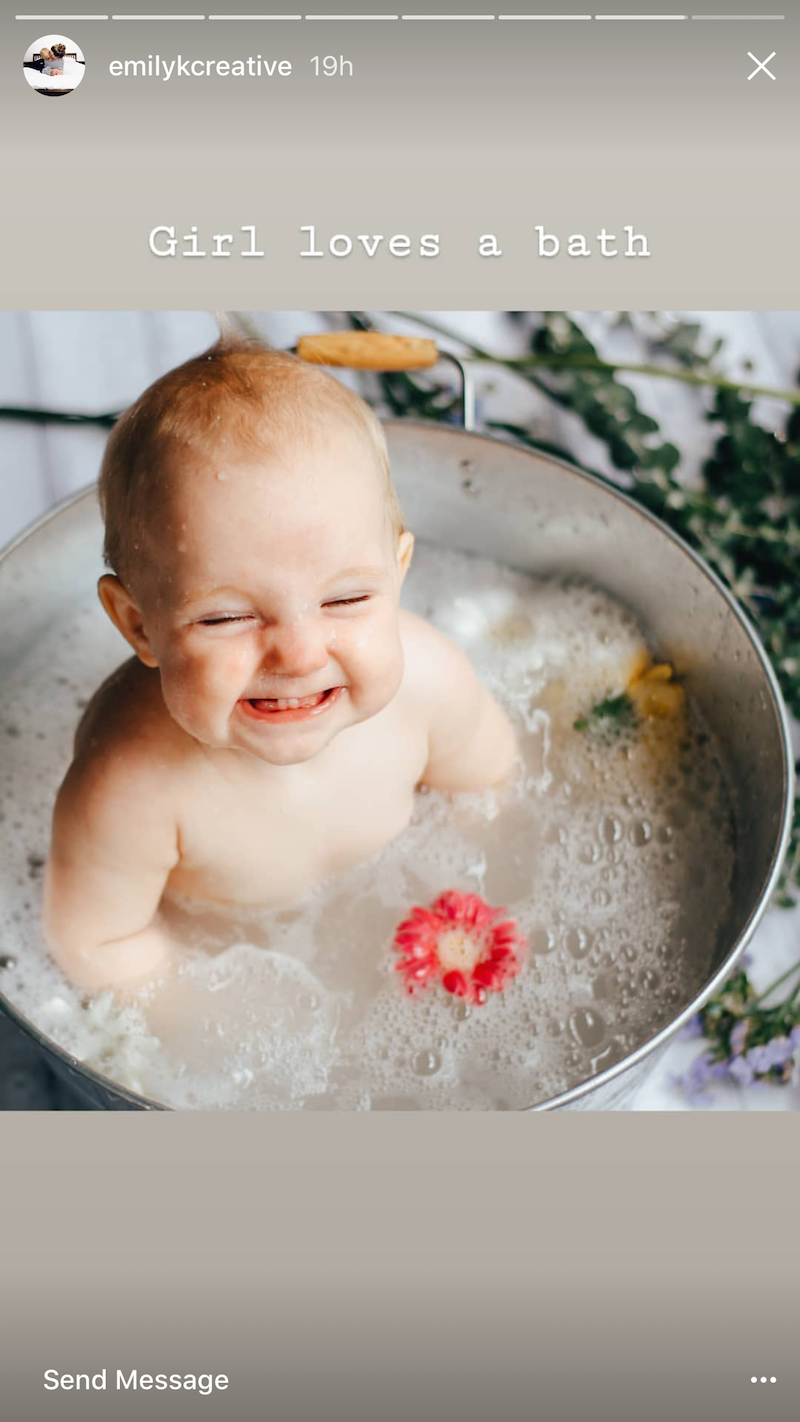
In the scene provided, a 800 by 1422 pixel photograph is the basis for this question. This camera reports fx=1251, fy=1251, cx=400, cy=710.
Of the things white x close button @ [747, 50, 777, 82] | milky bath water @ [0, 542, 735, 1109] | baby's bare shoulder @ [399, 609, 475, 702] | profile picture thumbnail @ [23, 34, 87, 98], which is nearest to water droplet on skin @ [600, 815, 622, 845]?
milky bath water @ [0, 542, 735, 1109]

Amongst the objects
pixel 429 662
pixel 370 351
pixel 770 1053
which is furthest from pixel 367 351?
pixel 770 1053

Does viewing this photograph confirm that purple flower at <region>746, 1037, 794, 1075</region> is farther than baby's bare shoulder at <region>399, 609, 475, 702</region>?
Yes

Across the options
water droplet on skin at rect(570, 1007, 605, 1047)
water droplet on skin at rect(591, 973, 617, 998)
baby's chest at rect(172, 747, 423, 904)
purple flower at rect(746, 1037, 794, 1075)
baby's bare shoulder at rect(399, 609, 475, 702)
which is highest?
baby's bare shoulder at rect(399, 609, 475, 702)

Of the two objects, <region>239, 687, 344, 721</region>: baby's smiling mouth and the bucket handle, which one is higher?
the bucket handle

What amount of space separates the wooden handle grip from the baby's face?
0.32m

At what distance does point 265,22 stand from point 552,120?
0.18 m

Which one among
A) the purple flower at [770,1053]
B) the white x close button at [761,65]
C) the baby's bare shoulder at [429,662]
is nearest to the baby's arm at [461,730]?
the baby's bare shoulder at [429,662]

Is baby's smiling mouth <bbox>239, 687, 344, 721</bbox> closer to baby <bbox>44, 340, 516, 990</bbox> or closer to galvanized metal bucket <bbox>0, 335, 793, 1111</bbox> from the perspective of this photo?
baby <bbox>44, 340, 516, 990</bbox>

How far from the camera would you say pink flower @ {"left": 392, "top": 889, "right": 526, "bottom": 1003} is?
982mm

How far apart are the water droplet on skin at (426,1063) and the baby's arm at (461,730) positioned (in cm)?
22

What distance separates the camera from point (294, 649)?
0.68 metres

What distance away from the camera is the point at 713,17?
0.72 metres

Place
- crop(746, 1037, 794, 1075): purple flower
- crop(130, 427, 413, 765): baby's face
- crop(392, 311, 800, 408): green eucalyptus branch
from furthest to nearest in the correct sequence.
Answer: crop(392, 311, 800, 408): green eucalyptus branch, crop(746, 1037, 794, 1075): purple flower, crop(130, 427, 413, 765): baby's face

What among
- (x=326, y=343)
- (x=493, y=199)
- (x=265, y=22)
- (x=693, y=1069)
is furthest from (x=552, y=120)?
(x=693, y=1069)
